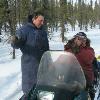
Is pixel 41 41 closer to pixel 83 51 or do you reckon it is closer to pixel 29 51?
pixel 29 51

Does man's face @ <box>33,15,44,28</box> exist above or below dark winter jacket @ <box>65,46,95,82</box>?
above

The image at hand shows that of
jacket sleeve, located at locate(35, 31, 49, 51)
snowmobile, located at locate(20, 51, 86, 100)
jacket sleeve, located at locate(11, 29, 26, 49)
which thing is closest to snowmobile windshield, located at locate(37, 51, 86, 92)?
snowmobile, located at locate(20, 51, 86, 100)

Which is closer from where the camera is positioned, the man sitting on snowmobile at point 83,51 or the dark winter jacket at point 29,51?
the dark winter jacket at point 29,51

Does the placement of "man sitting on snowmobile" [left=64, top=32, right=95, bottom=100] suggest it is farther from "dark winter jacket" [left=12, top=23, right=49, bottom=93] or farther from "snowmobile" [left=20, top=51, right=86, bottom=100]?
"snowmobile" [left=20, top=51, right=86, bottom=100]

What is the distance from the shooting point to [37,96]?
449 cm

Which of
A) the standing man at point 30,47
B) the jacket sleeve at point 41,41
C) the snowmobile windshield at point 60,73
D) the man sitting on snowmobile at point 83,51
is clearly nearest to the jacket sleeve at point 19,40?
the standing man at point 30,47

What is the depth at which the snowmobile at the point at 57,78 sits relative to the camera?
449 cm

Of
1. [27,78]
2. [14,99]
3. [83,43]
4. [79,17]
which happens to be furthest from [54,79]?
[79,17]

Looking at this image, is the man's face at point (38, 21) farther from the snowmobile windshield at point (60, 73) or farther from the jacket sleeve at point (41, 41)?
the snowmobile windshield at point (60, 73)

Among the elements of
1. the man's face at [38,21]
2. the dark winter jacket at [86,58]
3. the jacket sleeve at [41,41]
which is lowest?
the dark winter jacket at [86,58]

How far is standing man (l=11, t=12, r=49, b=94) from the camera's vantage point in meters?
5.82

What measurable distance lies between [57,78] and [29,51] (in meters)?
1.29

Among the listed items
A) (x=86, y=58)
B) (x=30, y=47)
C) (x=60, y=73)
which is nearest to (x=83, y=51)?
(x=86, y=58)

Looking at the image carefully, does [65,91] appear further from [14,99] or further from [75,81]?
[14,99]
